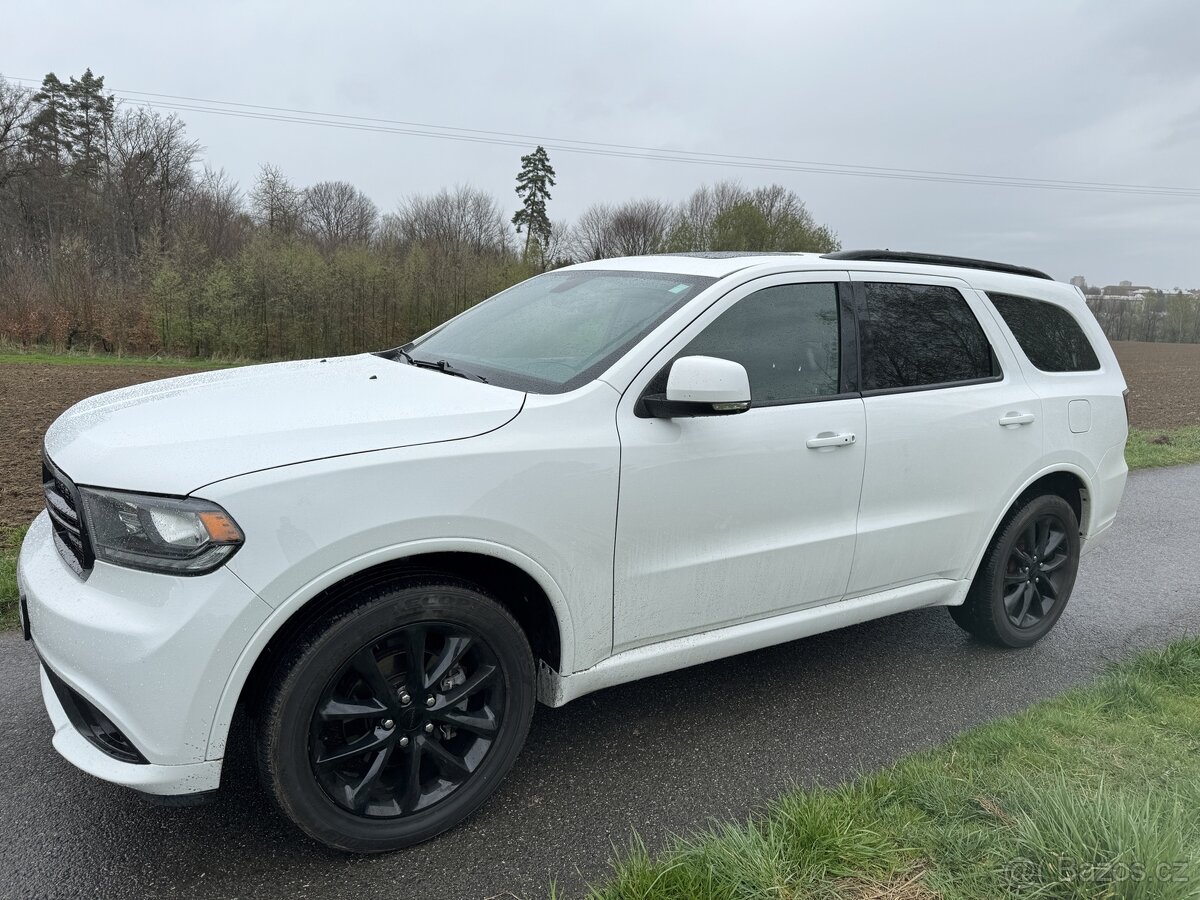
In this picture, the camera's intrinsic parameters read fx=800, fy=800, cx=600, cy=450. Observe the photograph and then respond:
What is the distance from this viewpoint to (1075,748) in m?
3.00

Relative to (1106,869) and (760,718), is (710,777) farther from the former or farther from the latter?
(1106,869)

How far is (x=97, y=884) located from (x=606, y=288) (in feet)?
8.74

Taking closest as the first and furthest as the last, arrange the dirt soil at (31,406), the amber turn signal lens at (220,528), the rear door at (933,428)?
1. the amber turn signal lens at (220,528)
2. the rear door at (933,428)
3. the dirt soil at (31,406)

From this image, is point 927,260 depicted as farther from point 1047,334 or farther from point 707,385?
point 707,385

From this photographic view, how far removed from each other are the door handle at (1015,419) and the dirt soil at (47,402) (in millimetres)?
6128

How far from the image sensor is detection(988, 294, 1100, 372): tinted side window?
3992 millimetres

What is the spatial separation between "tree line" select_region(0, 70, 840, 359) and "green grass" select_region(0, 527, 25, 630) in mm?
23707

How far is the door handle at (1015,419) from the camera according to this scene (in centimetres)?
371

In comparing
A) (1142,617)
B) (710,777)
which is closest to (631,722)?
(710,777)

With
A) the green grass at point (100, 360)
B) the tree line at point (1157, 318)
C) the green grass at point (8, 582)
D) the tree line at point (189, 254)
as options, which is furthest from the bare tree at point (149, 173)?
the tree line at point (1157, 318)

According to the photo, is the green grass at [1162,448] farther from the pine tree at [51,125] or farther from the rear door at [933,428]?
the pine tree at [51,125]

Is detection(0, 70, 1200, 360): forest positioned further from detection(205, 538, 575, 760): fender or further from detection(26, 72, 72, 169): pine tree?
detection(205, 538, 575, 760): fender

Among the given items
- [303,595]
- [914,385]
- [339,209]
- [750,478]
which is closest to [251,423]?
[303,595]

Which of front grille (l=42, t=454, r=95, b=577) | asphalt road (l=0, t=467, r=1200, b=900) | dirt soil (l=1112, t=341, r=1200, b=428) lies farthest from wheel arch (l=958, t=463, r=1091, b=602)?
dirt soil (l=1112, t=341, r=1200, b=428)
